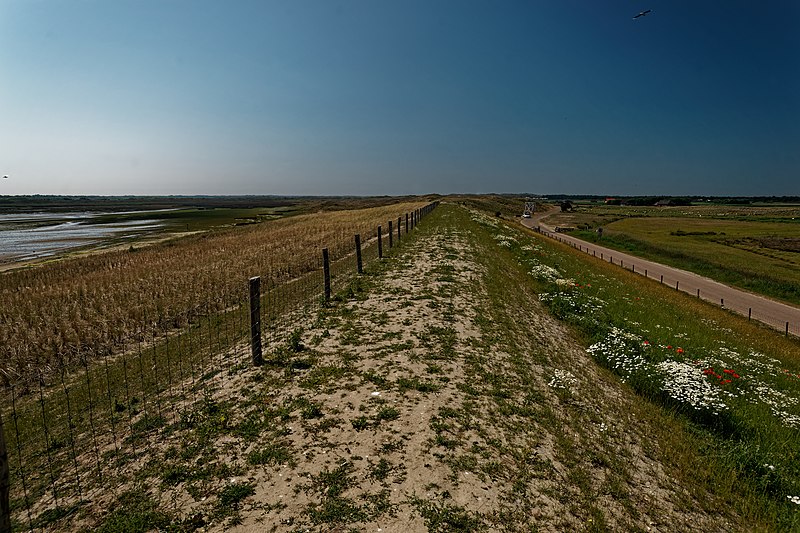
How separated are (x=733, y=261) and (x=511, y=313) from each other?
50.6 metres

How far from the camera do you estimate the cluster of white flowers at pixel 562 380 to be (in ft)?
26.9

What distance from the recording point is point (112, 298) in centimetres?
1412

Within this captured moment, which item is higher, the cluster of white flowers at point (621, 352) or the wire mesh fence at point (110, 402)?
the wire mesh fence at point (110, 402)

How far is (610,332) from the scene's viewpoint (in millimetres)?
12289

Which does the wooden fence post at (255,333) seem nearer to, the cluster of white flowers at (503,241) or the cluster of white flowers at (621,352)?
the cluster of white flowers at (621,352)

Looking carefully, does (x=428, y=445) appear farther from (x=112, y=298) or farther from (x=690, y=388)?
(x=112, y=298)

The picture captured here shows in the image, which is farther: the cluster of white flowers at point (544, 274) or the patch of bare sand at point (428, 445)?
the cluster of white flowers at point (544, 274)

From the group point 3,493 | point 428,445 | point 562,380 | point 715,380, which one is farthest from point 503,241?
point 3,493

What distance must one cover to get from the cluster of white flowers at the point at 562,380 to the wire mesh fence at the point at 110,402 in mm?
6439

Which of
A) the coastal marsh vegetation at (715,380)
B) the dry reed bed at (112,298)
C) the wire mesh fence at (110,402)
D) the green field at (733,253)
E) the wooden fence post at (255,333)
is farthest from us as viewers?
the green field at (733,253)

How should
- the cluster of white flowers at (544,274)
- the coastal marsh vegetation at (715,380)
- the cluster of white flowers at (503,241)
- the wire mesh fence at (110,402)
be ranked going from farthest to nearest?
the cluster of white flowers at (503,241), the cluster of white flowers at (544,274), the coastal marsh vegetation at (715,380), the wire mesh fence at (110,402)

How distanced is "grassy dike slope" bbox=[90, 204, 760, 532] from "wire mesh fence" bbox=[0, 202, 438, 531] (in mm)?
484

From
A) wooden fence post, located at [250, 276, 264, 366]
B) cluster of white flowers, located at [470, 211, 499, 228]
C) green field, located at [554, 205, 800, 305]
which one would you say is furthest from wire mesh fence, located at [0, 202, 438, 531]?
green field, located at [554, 205, 800, 305]

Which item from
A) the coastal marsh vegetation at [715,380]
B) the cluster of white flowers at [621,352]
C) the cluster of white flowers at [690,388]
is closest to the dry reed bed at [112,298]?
the coastal marsh vegetation at [715,380]
